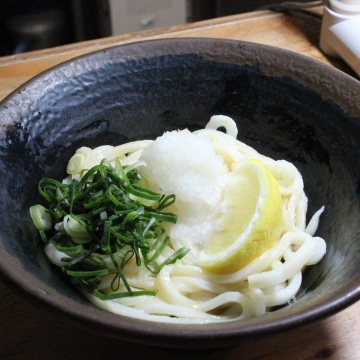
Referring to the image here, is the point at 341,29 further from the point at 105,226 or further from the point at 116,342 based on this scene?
the point at 116,342

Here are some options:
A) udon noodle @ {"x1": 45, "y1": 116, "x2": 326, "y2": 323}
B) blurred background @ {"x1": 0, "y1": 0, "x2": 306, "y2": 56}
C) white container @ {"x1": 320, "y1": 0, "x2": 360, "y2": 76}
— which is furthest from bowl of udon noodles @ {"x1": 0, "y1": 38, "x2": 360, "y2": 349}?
blurred background @ {"x1": 0, "y1": 0, "x2": 306, "y2": 56}

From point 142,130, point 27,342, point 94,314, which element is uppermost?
point 94,314

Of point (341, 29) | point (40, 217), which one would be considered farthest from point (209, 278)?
point (341, 29)

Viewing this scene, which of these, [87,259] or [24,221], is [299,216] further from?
[24,221]

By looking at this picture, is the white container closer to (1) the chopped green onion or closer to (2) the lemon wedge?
(2) the lemon wedge

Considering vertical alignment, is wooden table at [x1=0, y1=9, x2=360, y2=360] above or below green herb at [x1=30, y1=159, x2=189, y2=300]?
below

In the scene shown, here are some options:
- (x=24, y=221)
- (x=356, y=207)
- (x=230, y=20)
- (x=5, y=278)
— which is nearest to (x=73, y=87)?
(x=24, y=221)

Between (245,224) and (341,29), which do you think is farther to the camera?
(341,29)
